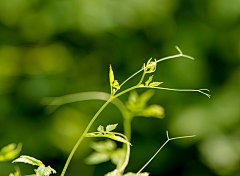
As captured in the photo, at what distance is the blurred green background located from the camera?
1.07 metres

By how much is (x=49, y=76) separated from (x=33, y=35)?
0.18 meters

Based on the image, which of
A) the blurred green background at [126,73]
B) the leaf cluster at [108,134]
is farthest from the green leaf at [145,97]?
the blurred green background at [126,73]

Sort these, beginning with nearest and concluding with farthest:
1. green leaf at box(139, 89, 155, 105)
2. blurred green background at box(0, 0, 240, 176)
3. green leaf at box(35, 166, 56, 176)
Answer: green leaf at box(35, 166, 56, 176) < green leaf at box(139, 89, 155, 105) < blurred green background at box(0, 0, 240, 176)

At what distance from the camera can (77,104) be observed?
3.89 feet

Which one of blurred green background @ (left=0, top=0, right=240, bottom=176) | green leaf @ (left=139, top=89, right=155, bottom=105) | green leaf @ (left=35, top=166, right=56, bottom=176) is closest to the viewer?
green leaf @ (left=35, top=166, right=56, bottom=176)

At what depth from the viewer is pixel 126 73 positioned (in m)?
1.14

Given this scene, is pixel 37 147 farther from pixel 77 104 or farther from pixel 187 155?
pixel 187 155

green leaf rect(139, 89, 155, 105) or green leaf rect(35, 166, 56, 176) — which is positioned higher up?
green leaf rect(35, 166, 56, 176)

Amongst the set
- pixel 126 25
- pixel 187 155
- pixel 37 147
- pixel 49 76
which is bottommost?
pixel 187 155

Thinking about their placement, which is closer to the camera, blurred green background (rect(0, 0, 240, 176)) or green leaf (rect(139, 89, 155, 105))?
green leaf (rect(139, 89, 155, 105))

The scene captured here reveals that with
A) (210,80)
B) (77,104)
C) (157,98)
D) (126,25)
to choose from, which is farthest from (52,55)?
(210,80)

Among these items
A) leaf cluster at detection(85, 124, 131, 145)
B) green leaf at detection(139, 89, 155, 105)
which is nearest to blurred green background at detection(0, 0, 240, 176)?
green leaf at detection(139, 89, 155, 105)

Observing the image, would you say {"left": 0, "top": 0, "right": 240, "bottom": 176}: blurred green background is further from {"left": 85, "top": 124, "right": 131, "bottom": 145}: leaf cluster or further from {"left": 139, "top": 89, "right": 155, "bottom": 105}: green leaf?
{"left": 85, "top": 124, "right": 131, "bottom": 145}: leaf cluster

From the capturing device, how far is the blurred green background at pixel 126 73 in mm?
1074
